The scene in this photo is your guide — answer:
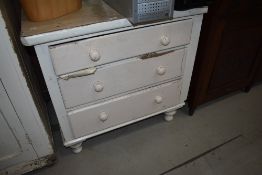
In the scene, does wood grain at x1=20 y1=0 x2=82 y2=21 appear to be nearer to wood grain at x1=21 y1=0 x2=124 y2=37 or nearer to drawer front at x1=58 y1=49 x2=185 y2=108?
wood grain at x1=21 y1=0 x2=124 y2=37

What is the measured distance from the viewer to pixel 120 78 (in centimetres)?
104

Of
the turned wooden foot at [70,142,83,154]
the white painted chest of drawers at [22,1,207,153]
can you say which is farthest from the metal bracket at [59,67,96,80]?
the turned wooden foot at [70,142,83,154]

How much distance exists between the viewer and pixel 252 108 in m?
1.55

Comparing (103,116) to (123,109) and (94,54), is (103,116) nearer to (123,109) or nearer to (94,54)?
(123,109)

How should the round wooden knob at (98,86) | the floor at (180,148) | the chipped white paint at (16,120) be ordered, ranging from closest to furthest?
the chipped white paint at (16,120) → the round wooden knob at (98,86) → the floor at (180,148)

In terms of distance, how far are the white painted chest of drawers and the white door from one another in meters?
0.16

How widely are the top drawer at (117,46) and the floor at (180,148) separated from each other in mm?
578

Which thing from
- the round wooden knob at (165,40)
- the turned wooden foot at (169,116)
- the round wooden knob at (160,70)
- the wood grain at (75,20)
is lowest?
the turned wooden foot at (169,116)

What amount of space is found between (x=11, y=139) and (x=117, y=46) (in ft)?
1.94

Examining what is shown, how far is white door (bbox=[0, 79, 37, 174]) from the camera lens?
870mm

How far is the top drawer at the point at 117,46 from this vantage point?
0.87 metres

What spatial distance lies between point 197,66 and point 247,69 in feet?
1.32

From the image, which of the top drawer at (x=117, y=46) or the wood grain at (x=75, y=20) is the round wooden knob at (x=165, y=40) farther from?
the wood grain at (x=75, y=20)

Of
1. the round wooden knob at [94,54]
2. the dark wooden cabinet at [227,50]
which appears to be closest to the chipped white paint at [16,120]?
the round wooden knob at [94,54]
